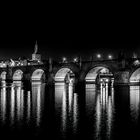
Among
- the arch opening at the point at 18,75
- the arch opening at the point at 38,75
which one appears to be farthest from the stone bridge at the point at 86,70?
the arch opening at the point at 18,75

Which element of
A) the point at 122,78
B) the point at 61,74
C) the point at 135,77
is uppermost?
the point at 61,74

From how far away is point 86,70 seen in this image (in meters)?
82.2

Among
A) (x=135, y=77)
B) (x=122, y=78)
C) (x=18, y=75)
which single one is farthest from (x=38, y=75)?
(x=122, y=78)

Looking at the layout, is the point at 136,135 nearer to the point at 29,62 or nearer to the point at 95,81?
the point at 95,81

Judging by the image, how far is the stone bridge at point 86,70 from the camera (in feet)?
235

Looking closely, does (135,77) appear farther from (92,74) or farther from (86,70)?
(92,74)

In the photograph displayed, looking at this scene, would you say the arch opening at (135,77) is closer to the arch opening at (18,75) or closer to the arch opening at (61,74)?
the arch opening at (61,74)

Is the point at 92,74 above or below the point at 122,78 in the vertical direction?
above

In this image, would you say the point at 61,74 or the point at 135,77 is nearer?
the point at 135,77

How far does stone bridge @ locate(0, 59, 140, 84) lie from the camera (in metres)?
71.5

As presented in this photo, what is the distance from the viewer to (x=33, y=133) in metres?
13.4

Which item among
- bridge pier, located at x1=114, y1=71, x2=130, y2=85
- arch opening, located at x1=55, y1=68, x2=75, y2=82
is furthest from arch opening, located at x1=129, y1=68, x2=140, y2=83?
arch opening, located at x1=55, y1=68, x2=75, y2=82

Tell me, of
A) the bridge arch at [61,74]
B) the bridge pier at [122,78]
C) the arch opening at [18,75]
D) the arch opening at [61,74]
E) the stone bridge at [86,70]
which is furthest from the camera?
the arch opening at [18,75]

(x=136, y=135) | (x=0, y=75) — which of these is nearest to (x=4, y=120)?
(x=136, y=135)
